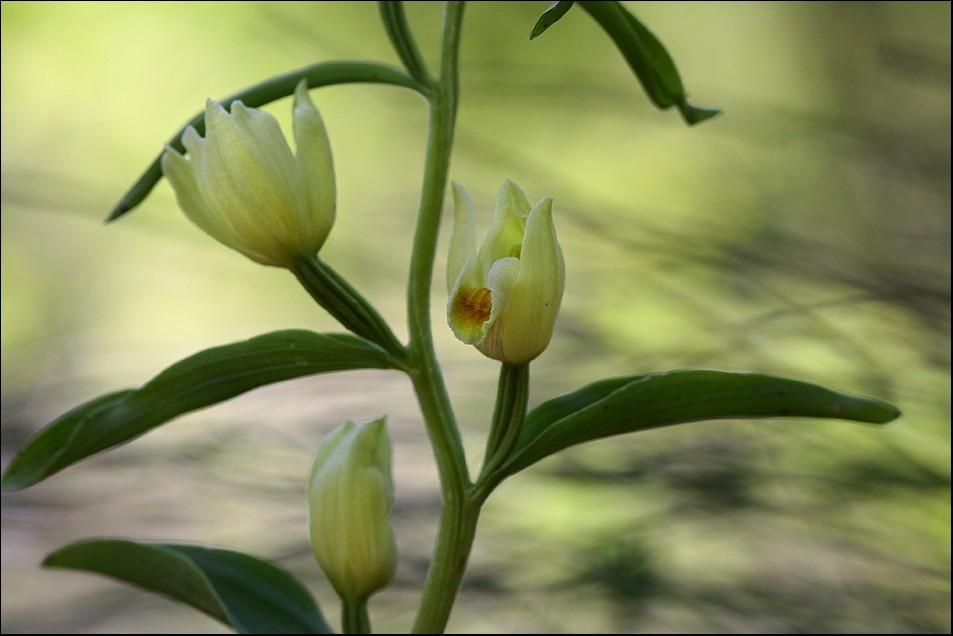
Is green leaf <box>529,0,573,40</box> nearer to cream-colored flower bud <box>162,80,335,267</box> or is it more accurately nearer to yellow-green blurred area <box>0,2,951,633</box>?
cream-colored flower bud <box>162,80,335,267</box>

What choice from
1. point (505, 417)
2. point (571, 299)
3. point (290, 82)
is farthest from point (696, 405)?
point (571, 299)

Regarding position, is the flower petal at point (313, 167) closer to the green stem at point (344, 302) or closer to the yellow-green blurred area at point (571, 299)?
the green stem at point (344, 302)

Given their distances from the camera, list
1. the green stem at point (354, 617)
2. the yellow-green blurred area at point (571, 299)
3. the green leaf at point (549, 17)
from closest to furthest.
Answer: the green leaf at point (549, 17), the green stem at point (354, 617), the yellow-green blurred area at point (571, 299)

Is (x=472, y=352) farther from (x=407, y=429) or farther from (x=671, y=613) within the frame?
(x=671, y=613)

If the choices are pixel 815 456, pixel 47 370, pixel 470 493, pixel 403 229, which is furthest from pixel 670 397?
pixel 47 370

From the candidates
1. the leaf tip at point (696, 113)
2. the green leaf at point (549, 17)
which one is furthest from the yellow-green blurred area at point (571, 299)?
the green leaf at point (549, 17)

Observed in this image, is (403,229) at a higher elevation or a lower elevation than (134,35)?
lower
